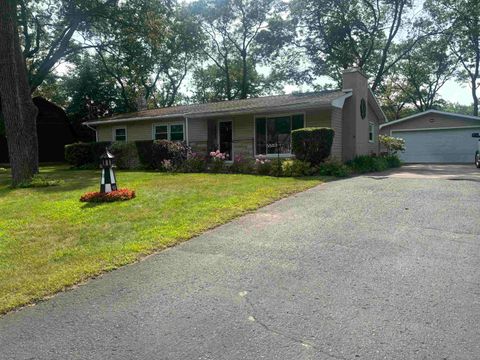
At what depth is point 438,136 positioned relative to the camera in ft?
81.7

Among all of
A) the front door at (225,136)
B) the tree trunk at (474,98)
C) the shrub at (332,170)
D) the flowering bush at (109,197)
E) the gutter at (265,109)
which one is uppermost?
the tree trunk at (474,98)

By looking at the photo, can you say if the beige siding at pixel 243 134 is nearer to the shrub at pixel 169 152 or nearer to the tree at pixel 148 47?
the shrub at pixel 169 152

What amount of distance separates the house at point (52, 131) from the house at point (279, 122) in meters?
11.7

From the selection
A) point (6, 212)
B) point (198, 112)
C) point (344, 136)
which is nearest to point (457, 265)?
point (6, 212)

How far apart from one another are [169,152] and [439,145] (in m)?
18.0

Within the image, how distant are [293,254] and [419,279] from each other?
1429 millimetres

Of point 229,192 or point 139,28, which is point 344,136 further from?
point 139,28

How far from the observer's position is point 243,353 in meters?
2.68

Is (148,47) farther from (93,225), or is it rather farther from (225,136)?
(93,225)

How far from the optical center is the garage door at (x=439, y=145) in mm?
24031

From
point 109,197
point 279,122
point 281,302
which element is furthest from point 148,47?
point 281,302

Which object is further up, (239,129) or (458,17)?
(458,17)

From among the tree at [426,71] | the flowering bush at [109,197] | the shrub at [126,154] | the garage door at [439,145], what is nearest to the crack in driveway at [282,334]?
the flowering bush at [109,197]

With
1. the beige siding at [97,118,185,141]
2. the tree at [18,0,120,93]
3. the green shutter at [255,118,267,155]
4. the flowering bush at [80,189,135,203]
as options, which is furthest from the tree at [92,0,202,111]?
the flowering bush at [80,189,135,203]
